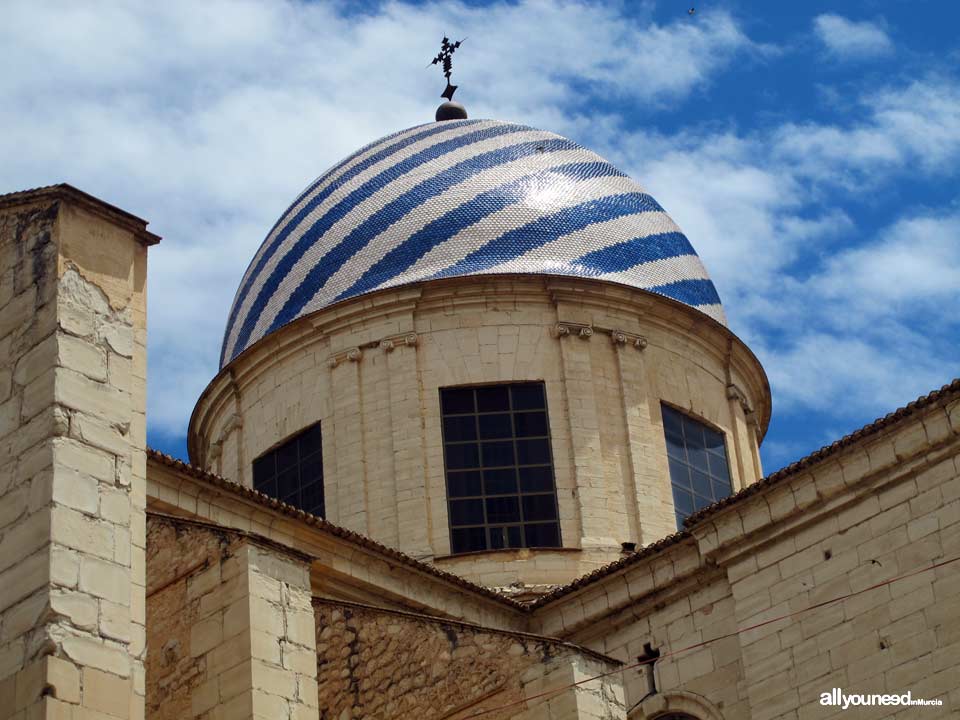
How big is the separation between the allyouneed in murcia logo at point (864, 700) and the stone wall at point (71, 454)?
6.42 meters

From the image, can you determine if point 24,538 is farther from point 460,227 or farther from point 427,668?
point 460,227

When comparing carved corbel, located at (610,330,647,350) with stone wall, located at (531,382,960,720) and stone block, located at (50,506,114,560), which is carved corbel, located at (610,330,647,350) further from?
stone block, located at (50,506,114,560)

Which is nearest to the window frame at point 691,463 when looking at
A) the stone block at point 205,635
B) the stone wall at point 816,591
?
the stone wall at point 816,591

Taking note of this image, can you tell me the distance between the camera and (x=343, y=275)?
70.0 ft

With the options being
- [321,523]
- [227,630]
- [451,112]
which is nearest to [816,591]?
[321,523]

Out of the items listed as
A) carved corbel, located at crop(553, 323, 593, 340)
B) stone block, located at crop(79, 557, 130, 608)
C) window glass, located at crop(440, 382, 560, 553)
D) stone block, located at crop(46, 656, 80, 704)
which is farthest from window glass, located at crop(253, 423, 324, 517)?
stone block, located at crop(46, 656, 80, 704)

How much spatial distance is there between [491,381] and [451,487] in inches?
52.2

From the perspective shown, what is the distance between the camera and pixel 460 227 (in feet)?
69.9

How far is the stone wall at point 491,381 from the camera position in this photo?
19312 millimetres

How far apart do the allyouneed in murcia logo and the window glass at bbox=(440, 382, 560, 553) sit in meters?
5.13

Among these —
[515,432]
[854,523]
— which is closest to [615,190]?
[515,432]

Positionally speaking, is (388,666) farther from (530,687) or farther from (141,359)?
(141,359)

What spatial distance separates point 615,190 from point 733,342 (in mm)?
2509

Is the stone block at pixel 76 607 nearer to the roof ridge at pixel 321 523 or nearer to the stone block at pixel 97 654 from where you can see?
the stone block at pixel 97 654
